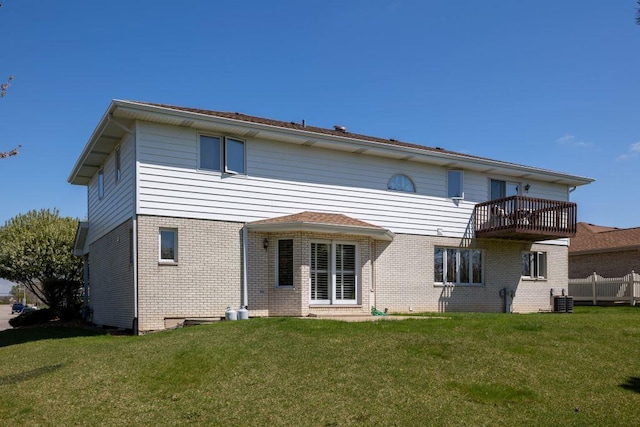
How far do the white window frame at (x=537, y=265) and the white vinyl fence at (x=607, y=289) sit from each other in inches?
230

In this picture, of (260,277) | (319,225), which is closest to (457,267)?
(319,225)

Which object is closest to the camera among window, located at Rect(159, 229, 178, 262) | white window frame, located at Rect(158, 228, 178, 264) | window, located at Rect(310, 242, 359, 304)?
white window frame, located at Rect(158, 228, 178, 264)

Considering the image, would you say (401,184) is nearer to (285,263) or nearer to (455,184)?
(455,184)

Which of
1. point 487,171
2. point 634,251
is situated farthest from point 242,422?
point 634,251

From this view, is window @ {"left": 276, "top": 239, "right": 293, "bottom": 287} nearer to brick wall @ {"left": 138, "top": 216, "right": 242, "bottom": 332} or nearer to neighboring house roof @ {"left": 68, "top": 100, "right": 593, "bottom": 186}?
brick wall @ {"left": 138, "top": 216, "right": 242, "bottom": 332}

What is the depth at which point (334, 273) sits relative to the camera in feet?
57.3

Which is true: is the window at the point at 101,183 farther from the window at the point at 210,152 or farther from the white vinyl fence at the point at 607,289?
the white vinyl fence at the point at 607,289

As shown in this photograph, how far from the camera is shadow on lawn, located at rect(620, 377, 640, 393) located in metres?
8.90

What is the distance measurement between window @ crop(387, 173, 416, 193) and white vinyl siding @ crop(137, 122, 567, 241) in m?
0.18

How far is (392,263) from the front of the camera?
1953cm

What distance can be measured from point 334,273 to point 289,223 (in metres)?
2.25

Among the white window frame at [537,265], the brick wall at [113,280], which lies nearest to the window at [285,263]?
the brick wall at [113,280]

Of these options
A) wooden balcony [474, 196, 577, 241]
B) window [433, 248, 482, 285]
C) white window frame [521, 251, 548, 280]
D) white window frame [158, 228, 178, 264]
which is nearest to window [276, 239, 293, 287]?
white window frame [158, 228, 178, 264]

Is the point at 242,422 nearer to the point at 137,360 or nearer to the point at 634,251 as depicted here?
the point at 137,360
